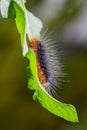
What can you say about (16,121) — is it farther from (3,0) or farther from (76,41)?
(3,0)

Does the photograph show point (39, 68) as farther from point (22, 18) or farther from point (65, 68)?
point (65, 68)

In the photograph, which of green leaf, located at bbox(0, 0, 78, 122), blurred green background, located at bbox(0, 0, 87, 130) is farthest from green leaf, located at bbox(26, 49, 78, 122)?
blurred green background, located at bbox(0, 0, 87, 130)

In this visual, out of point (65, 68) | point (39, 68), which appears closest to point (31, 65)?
point (39, 68)

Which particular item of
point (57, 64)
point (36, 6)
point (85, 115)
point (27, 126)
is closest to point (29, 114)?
point (27, 126)

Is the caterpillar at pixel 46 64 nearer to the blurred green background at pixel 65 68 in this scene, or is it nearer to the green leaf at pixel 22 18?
the green leaf at pixel 22 18

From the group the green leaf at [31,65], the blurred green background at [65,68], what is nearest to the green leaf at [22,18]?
the green leaf at [31,65]

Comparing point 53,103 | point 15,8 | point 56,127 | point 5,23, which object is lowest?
point 56,127
